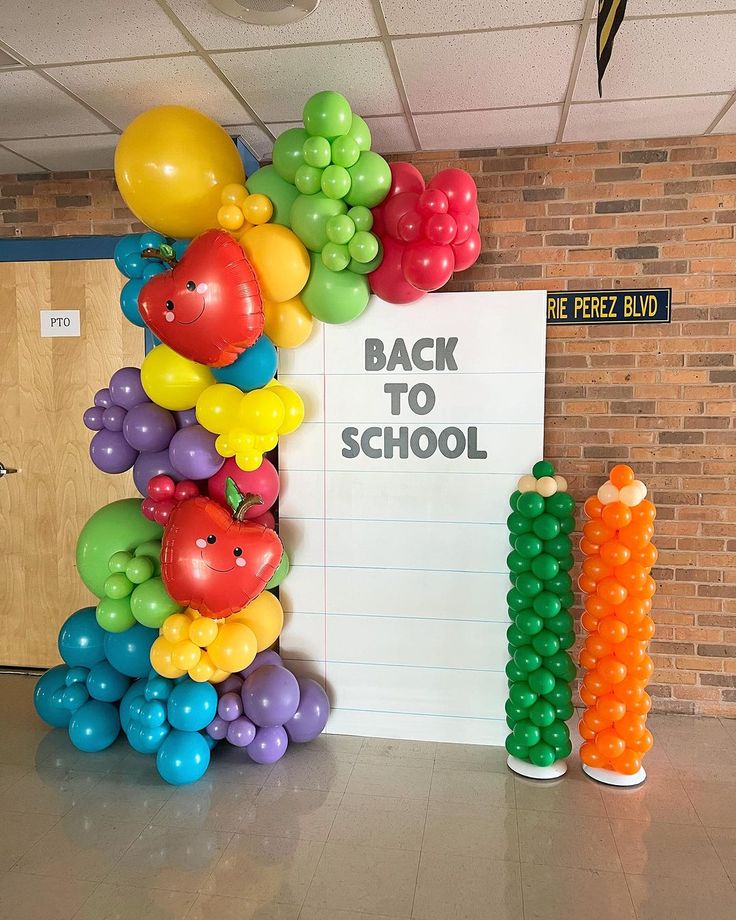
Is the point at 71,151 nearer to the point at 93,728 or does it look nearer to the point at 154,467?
the point at 154,467

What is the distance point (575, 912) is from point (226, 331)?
7.05ft

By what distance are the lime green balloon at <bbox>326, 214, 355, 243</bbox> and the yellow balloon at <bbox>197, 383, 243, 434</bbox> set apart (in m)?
0.69

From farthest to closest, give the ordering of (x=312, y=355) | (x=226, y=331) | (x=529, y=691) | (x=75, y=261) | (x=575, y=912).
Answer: (x=75, y=261) → (x=312, y=355) → (x=529, y=691) → (x=226, y=331) → (x=575, y=912)

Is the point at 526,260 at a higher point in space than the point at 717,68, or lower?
lower

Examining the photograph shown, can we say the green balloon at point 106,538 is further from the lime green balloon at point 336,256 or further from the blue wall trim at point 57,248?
the blue wall trim at point 57,248

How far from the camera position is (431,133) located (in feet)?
10.8

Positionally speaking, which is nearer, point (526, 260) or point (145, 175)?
point (145, 175)

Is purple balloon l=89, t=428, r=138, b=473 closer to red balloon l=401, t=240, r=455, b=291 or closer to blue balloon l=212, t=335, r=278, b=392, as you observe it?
blue balloon l=212, t=335, r=278, b=392

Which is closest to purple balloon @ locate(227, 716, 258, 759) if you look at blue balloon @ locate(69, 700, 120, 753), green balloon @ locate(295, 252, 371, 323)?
blue balloon @ locate(69, 700, 120, 753)

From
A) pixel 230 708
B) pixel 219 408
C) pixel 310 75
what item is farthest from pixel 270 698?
pixel 310 75

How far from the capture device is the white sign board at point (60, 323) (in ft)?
12.7

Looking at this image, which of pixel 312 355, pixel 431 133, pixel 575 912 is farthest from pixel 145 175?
pixel 575 912

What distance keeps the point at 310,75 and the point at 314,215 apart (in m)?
0.52

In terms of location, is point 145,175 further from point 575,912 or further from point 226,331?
point 575,912
